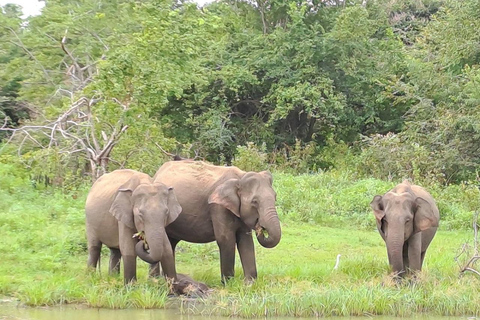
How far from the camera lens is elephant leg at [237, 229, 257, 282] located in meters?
10.8

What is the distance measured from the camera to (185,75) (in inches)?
641

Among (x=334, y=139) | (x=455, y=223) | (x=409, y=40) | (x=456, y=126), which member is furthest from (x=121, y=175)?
(x=409, y=40)

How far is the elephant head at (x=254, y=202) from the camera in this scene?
10273mm

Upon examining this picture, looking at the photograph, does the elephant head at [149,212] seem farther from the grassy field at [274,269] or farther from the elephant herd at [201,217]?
the grassy field at [274,269]

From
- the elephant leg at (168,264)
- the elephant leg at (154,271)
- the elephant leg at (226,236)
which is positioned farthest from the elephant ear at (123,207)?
the elephant leg at (226,236)

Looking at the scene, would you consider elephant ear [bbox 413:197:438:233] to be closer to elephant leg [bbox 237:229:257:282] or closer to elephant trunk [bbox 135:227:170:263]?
elephant leg [bbox 237:229:257:282]

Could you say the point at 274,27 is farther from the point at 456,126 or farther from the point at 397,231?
the point at 397,231

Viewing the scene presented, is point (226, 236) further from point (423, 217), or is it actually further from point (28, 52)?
point (28, 52)

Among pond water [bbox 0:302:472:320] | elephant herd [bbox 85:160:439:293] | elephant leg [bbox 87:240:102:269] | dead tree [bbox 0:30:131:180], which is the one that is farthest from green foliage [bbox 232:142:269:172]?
pond water [bbox 0:302:472:320]

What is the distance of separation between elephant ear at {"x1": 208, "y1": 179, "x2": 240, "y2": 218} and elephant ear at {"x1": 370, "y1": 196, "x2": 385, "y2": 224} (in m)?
2.02

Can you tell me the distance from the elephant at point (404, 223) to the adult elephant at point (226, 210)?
1.65 metres

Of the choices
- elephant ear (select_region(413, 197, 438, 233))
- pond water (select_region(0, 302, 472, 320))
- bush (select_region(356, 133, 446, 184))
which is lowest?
pond water (select_region(0, 302, 472, 320))

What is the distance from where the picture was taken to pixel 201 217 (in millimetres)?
11281

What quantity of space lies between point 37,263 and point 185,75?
604 centimetres
